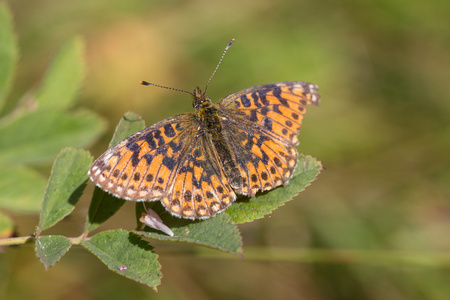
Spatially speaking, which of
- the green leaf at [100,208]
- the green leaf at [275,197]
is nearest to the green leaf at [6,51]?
the green leaf at [100,208]

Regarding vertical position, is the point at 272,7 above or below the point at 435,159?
above

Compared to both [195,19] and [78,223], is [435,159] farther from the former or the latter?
[78,223]

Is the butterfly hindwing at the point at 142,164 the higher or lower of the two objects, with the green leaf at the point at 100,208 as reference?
higher

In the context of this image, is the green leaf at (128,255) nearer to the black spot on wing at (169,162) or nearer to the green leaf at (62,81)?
the black spot on wing at (169,162)

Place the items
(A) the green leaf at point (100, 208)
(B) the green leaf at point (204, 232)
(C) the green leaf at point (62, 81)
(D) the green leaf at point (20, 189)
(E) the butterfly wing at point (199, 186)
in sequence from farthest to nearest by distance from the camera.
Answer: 1. (C) the green leaf at point (62, 81)
2. (D) the green leaf at point (20, 189)
3. (A) the green leaf at point (100, 208)
4. (E) the butterfly wing at point (199, 186)
5. (B) the green leaf at point (204, 232)

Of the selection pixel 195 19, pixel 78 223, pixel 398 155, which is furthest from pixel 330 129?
pixel 78 223

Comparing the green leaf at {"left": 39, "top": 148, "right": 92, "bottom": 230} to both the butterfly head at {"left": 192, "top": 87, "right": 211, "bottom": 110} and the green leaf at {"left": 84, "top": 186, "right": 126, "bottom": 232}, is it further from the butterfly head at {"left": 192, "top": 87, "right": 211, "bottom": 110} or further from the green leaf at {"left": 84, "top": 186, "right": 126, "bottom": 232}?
the butterfly head at {"left": 192, "top": 87, "right": 211, "bottom": 110}
